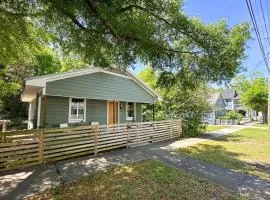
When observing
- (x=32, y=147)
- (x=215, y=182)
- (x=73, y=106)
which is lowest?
(x=215, y=182)

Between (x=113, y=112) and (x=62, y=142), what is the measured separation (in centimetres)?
672

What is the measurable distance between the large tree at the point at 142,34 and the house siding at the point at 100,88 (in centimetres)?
229

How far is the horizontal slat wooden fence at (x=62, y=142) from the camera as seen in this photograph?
7.00 m

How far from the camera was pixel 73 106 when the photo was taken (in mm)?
12492

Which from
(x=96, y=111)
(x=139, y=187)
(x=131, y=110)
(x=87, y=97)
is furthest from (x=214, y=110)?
(x=139, y=187)

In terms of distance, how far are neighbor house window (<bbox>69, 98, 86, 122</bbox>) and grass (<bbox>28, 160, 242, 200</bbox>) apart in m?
6.07

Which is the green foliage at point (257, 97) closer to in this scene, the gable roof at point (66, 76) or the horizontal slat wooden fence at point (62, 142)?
the gable roof at point (66, 76)

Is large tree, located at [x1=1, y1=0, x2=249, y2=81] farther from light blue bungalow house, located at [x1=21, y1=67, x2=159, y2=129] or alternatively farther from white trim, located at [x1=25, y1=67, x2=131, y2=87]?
light blue bungalow house, located at [x1=21, y1=67, x2=159, y2=129]

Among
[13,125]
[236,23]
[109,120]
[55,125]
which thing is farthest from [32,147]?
[13,125]

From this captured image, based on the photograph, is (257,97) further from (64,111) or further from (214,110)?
(64,111)

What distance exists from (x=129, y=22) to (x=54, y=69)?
25.6m

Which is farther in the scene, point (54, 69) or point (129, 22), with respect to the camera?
point (54, 69)

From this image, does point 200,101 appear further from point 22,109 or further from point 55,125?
point 22,109

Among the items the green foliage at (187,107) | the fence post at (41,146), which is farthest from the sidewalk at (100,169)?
the green foliage at (187,107)
